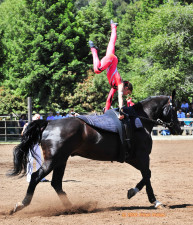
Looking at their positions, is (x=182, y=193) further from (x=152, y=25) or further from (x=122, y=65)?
(x=122, y=65)

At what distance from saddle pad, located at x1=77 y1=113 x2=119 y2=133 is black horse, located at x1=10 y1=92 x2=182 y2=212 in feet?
0.23

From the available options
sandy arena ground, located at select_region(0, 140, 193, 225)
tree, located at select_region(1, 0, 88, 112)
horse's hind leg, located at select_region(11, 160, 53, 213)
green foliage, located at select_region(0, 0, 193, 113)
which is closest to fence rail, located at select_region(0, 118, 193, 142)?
→ green foliage, located at select_region(0, 0, 193, 113)

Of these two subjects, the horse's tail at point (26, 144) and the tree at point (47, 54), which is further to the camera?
the tree at point (47, 54)

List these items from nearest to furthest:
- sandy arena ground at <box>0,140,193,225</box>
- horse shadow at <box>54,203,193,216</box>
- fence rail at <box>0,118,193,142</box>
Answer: sandy arena ground at <box>0,140,193,225</box>
horse shadow at <box>54,203,193,216</box>
fence rail at <box>0,118,193,142</box>

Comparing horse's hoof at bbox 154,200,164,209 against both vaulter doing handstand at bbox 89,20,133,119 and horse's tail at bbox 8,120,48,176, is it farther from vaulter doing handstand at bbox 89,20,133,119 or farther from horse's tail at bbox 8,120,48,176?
horse's tail at bbox 8,120,48,176

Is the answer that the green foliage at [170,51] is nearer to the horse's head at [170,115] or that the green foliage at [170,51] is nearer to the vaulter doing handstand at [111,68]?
the horse's head at [170,115]

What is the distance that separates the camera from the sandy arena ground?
20.0 feet

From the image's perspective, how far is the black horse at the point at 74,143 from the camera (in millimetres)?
6457

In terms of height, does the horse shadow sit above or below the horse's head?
below

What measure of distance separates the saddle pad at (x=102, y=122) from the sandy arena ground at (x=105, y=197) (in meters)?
1.36

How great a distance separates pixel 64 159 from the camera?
654 centimetres

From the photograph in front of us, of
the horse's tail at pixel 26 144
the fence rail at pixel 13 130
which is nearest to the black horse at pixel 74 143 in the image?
the horse's tail at pixel 26 144

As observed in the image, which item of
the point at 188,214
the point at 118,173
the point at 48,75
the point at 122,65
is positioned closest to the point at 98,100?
the point at 48,75

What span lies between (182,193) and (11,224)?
392 cm
